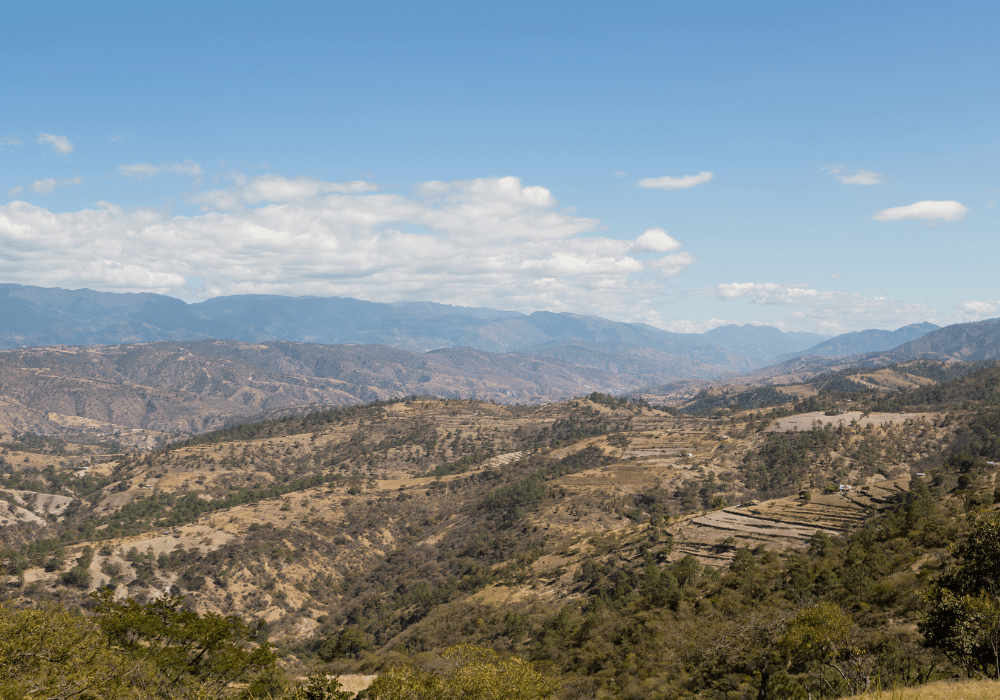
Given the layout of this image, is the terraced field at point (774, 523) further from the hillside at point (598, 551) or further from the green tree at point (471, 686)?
the green tree at point (471, 686)

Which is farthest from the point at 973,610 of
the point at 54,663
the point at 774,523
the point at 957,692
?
the point at 774,523

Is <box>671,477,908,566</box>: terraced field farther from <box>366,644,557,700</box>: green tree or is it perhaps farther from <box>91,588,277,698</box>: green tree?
<box>91,588,277,698</box>: green tree

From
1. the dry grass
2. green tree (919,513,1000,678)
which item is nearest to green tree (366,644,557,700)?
the dry grass

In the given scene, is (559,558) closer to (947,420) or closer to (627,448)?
(627,448)

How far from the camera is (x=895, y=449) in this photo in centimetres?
13775

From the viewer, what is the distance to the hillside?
148 ft

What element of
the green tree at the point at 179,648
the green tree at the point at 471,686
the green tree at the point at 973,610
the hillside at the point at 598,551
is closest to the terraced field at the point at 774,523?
the hillside at the point at 598,551

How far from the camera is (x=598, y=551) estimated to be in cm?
9138

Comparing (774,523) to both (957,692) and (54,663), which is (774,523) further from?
(54,663)

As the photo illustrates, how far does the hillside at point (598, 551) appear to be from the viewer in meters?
45.2

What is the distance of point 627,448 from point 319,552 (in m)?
104

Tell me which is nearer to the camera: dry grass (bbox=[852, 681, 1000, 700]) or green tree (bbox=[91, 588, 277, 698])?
dry grass (bbox=[852, 681, 1000, 700])

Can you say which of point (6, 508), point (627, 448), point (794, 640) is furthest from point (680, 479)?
point (6, 508)

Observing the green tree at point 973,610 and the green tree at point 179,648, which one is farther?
the green tree at point 179,648
